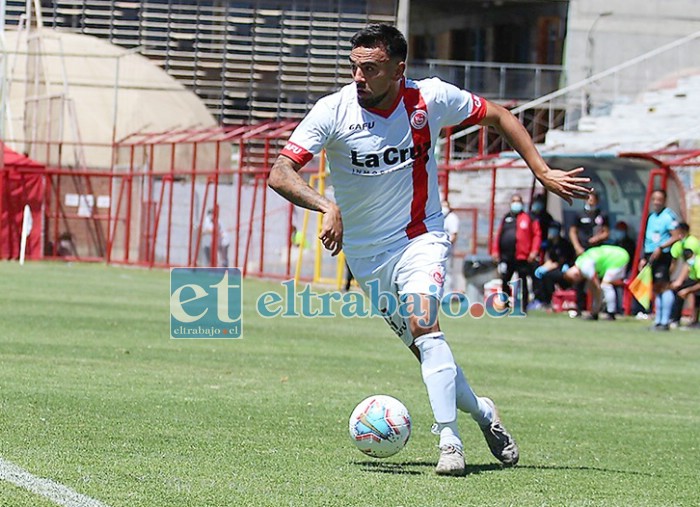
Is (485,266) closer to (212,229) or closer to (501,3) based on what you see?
(212,229)

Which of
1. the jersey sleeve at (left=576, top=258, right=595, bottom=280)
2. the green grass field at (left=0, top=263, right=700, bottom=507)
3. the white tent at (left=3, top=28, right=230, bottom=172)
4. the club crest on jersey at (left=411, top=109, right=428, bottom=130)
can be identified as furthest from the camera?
the white tent at (left=3, top=28, right=230, bottom=172)

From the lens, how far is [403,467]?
6895mm

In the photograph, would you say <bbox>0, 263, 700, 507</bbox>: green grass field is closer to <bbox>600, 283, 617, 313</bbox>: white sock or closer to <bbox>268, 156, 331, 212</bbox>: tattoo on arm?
<bbox>268, 156, 331, 212</bbox>: tattoo on arm

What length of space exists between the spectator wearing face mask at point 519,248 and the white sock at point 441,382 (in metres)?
16.6

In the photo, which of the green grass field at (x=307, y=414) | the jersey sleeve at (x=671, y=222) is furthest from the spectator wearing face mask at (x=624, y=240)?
the green grass field at (x=307, y=414)

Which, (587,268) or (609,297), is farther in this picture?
(609,297)

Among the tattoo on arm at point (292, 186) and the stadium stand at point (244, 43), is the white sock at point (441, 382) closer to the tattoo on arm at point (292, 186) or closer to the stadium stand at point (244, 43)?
the tattoo on arm at point (292, 186)

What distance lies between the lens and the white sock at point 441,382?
676cm

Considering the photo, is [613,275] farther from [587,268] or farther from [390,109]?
[390,109]

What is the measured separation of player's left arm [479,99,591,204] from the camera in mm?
7164

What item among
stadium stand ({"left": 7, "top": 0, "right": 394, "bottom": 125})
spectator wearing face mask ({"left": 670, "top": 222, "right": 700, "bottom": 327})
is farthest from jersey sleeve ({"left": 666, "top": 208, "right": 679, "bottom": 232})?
stadium stand ({"left": 7, "top": 0, "right": 394, "bottom": 125})

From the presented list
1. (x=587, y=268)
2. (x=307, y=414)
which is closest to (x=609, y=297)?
(x=587, y=268)

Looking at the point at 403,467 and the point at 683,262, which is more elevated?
the point at 683,262

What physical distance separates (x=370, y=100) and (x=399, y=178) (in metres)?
0.44
